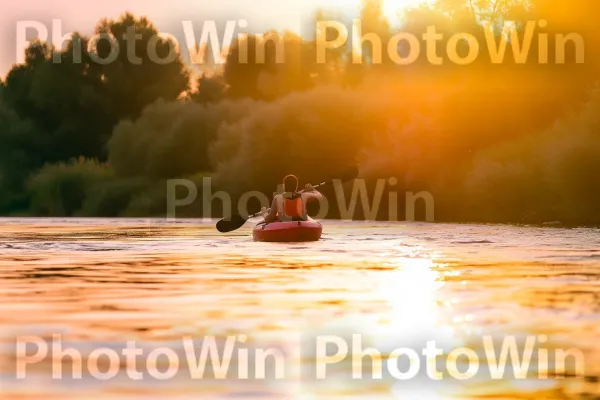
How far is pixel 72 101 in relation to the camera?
7794 cm

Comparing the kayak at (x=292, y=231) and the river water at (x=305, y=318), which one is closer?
the river water at (x=305, y=318)

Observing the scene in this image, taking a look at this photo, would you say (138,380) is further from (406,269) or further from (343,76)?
(343,76)

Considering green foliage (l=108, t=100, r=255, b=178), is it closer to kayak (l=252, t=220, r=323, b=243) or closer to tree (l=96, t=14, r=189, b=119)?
tree (l=96, t=14, r=189, b=119)

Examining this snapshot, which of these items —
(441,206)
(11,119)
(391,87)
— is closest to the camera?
(441,206)

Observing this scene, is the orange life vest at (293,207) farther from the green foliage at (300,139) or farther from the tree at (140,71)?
the tree at (140,71)

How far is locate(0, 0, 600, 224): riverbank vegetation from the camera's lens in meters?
38.8

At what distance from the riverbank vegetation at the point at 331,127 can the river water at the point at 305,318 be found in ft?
39.5

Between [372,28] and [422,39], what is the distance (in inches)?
735

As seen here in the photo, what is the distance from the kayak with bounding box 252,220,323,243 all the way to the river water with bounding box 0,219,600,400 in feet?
9.00

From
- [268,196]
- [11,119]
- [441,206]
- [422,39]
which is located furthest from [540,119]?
[11,119]

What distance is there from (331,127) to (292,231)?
21.0 m

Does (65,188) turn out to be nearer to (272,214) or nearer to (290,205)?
(272,214)

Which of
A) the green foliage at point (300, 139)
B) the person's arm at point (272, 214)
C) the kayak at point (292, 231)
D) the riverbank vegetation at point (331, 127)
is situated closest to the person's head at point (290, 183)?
the kayak at point (292, 231)

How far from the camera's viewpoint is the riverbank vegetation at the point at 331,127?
38844 millimetres
